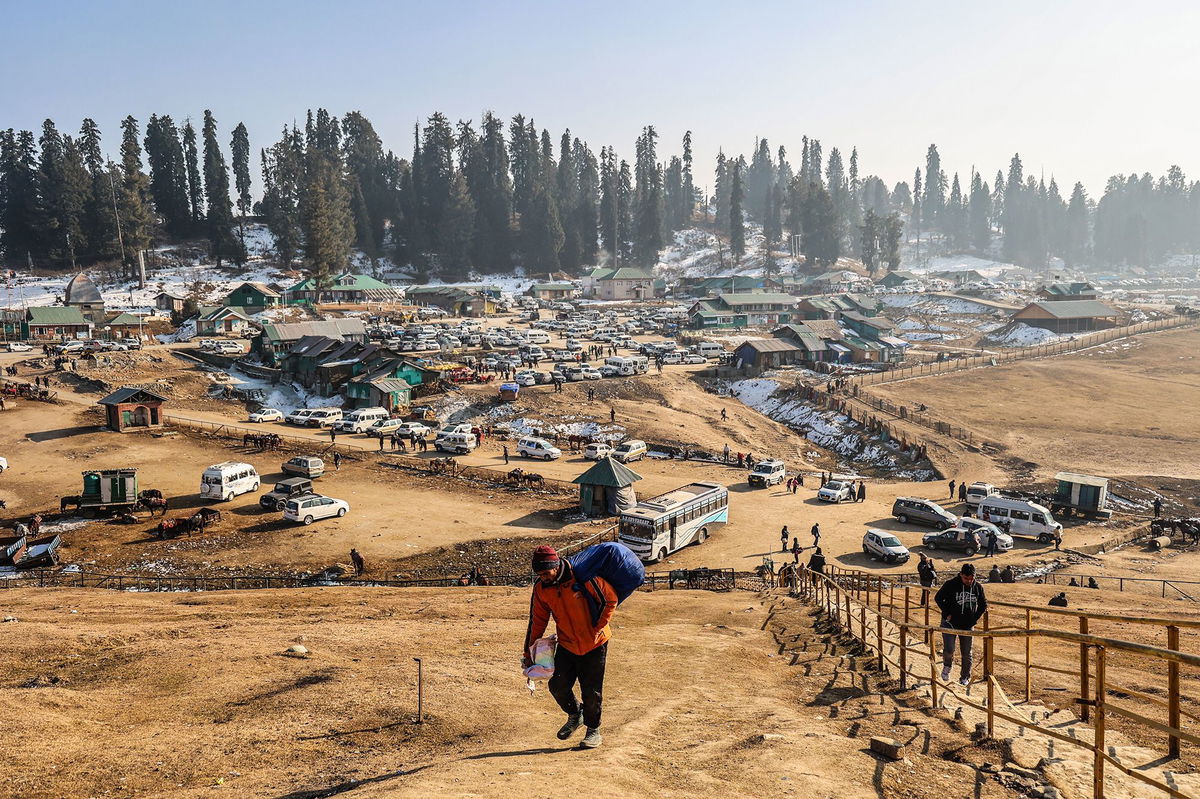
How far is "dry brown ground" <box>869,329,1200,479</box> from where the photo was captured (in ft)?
162

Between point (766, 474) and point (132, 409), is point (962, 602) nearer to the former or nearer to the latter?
point (766, 474)

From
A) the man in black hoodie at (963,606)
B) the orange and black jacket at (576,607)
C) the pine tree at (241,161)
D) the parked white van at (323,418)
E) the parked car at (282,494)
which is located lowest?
the parked car at (282,494)

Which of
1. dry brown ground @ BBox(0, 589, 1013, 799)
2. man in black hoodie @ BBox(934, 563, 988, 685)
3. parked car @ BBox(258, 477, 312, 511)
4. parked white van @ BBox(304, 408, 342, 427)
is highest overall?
man in black hoodie @ BBox(934, 563, 988, 685)

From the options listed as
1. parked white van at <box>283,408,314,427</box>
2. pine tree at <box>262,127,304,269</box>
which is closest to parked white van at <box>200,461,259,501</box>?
parked white van at <box>283,408,314,427</box>

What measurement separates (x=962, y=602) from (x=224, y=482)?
33673 millimetres

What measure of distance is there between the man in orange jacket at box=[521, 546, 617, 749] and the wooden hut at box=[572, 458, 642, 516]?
26.2 meters

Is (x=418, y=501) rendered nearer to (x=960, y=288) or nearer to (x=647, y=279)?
(x=647, y=279)

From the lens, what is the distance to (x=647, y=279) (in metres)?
141

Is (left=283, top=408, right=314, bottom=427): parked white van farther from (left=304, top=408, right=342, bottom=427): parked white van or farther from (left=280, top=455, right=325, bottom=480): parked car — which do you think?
(left=280, top=455, right=325, bottom=480): parked car

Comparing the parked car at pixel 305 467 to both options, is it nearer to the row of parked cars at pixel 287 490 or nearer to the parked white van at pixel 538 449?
the row of parked cars at pixel 287 490

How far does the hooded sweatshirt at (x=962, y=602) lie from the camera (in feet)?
36.4

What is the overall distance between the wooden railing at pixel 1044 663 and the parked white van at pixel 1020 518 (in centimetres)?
1426

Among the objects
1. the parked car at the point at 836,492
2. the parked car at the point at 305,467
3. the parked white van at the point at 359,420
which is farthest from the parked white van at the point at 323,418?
the parked car at the point at 836,492

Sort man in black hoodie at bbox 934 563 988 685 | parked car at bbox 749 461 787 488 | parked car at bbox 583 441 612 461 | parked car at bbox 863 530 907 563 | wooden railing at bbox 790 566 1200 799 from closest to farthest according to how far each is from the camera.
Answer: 1. wooden railing at bbox 790 566 1200 799
2. man in black hoodie at bbox 934 563 988 685
3. parked car at bbox 863 530 907 563
4. parked car at bbox 749 461 787 488
5. parked car at bbox 583 441 612 461
